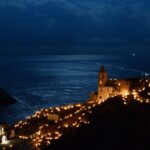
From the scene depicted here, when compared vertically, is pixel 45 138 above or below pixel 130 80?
below

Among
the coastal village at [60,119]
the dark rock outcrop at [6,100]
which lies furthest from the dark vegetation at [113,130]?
the dark rock outcrop at [6,100]

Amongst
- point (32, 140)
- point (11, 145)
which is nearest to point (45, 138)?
point (32, 140)

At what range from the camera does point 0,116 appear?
5147 centimetres

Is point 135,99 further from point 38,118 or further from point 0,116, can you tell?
point 0,116

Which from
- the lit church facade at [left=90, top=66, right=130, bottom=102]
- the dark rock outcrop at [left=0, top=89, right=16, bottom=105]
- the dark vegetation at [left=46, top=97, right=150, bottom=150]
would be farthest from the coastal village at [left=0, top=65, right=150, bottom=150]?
the dark rock outcrop at [left=0, top=89, right=16, bottom=105]

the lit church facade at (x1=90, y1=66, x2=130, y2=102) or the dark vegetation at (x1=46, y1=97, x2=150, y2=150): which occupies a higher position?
the lit church facade at (x1=90, y1=66, x2=130, y2=102)

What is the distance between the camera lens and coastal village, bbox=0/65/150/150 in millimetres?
26594

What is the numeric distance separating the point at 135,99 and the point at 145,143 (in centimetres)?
660

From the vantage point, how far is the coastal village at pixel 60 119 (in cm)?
2659

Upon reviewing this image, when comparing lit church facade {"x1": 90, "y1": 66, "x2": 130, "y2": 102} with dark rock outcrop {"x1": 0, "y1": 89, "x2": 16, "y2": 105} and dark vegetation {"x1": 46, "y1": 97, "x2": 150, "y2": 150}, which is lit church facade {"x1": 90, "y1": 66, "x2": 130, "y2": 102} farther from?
dark rock outcrop {"x1": 0, "y1": 89, "x2": 16, "y2": 105}

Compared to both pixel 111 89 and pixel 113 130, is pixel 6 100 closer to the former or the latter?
pixel 111 89

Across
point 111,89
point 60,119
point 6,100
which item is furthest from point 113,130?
point 6,100

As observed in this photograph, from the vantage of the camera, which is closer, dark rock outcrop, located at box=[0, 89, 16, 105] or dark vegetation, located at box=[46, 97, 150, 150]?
dark vegetation, located at box=[46, 97, 150, 150]

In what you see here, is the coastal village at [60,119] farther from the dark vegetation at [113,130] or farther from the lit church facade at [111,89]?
the dark vegetation at [113,130]
